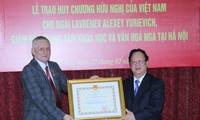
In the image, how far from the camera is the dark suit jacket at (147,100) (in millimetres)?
3133

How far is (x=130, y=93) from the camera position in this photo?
10.8ft

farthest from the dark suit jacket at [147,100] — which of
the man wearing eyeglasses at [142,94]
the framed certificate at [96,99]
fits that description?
the framed certificate at [96,99]

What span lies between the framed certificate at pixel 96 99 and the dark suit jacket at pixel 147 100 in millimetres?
103

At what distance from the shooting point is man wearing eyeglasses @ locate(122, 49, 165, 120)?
10.3 feet

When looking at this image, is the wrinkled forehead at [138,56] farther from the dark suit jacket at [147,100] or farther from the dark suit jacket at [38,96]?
the dark suit jacket at [38,96]

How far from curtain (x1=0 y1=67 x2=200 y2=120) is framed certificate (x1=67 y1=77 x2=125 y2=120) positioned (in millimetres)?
573

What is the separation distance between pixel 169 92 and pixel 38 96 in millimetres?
1471

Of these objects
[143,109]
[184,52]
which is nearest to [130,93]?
[143,109]

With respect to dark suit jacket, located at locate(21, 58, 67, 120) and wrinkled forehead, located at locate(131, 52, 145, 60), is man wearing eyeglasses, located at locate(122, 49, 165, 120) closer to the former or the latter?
wrinkled forehead, located at locate(131, 52, 145, 60)

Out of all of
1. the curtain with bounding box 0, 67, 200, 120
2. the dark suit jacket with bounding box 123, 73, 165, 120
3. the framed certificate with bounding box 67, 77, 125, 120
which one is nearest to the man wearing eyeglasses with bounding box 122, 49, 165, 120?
the dark suit jacket with bounding box 123, 73, 165, 120

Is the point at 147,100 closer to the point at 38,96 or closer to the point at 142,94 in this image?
the point at 142,94

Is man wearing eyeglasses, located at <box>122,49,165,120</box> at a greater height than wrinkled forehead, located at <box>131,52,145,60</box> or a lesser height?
lesser

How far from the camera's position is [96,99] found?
3.20m

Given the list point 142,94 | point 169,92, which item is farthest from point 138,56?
point 169,92
